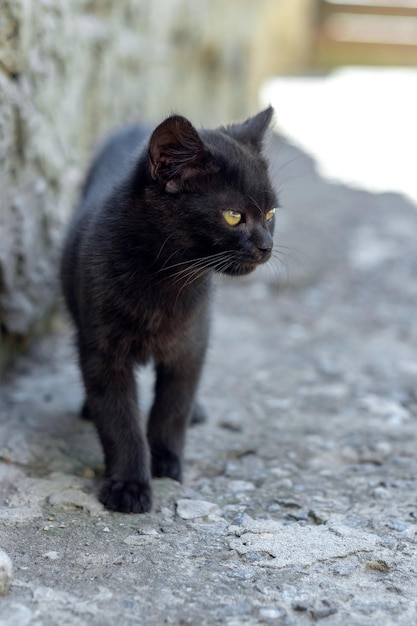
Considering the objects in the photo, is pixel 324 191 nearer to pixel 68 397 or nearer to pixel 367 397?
pixel 367 397

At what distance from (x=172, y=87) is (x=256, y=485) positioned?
3.98m

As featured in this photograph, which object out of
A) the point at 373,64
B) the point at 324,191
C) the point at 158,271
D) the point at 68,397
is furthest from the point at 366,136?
the point at 158,271

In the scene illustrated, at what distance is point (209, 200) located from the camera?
97.3 inches

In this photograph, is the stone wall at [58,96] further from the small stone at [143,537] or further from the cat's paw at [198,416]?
the small stone at [143,537]

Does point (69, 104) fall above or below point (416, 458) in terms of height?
above

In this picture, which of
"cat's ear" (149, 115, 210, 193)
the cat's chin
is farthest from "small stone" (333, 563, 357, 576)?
"cat's ear" (149, 115, 210, 193)

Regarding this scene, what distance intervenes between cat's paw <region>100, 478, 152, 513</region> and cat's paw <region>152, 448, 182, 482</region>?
205 mm

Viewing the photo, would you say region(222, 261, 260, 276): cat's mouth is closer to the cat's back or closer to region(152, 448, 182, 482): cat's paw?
the cat's back

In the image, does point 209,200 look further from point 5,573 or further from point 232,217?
point 5,573

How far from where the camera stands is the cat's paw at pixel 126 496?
2.53m

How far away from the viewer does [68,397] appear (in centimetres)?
342

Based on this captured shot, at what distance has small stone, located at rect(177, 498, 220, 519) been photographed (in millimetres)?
2537

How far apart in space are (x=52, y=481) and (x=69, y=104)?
196 cm

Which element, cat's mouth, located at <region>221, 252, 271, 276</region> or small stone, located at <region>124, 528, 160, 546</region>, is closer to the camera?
small stone, located at <region>124, 528, 160, 546</region>
